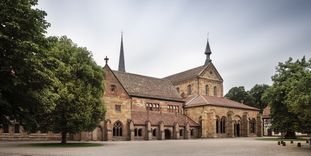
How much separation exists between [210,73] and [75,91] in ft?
151

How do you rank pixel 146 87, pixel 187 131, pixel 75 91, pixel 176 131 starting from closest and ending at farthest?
pixel 75 91
pixel 176 131
pixel 187 131
pixel 146 87

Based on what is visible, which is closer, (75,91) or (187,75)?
(75,91)

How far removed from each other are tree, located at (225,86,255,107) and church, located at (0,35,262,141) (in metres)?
32.5

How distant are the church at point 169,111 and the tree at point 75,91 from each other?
1186 cm

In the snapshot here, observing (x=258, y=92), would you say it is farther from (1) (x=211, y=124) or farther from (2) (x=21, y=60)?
(2) (x=21, y=60)

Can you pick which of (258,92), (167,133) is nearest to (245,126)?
(167,133)

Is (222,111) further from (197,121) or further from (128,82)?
(128,82)

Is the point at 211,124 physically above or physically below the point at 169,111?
A: below

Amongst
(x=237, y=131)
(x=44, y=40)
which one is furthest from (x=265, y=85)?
(x=44, y=40)

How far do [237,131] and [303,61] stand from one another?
78.5 ft

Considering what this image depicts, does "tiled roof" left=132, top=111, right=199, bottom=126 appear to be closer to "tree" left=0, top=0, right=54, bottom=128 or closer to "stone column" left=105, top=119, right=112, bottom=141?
"stone column" left=105, top=119, right=112, bottom=141

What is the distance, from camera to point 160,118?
61.8 meters

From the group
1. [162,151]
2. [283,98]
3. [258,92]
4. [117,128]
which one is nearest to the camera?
[162,151]

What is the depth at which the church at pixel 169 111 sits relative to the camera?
178 ft
